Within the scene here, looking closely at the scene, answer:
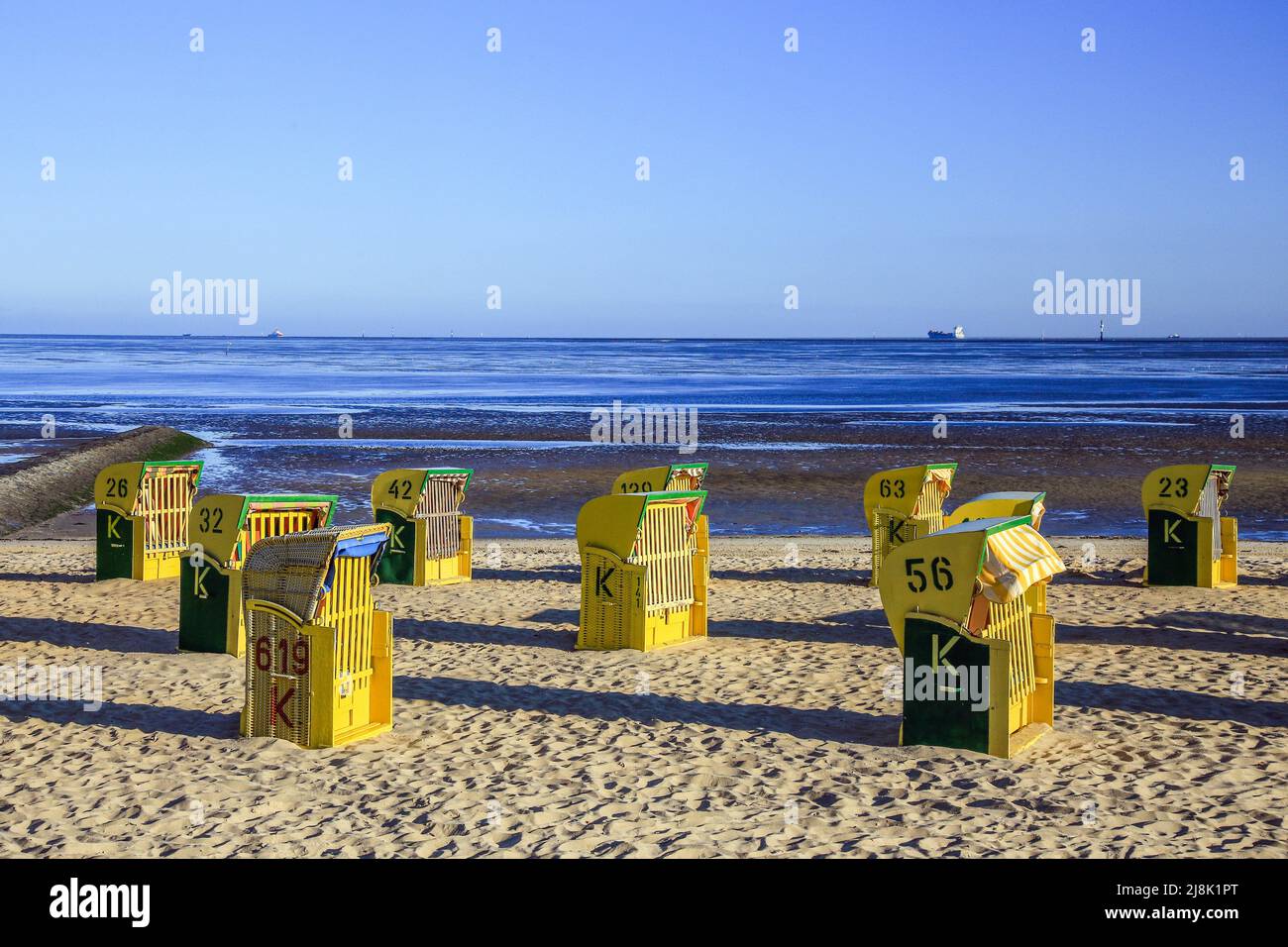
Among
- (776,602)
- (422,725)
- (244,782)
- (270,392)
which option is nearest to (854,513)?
(776,602)

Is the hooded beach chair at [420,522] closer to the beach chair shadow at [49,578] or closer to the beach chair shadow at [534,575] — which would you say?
the beach chair shadow at [534,575]

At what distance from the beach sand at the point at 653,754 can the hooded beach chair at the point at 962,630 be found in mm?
191

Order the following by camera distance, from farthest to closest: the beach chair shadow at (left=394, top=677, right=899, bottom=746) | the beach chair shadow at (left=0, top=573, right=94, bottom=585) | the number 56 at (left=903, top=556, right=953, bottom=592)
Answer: the beach chair shadow at (left=0, top=573, right=94, bottom=585) → the beach chair shadow at (left=394, top=677, right=899, bottom=746) → the number 56 at (left=903, top=556, right=953, bottom=592)

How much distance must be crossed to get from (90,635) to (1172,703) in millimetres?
9648

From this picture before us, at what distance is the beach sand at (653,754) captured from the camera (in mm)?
6613

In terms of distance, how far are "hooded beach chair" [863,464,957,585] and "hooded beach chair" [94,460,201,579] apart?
8.10m

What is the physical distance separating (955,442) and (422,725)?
3222cm

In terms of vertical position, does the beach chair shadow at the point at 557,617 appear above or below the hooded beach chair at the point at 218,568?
below

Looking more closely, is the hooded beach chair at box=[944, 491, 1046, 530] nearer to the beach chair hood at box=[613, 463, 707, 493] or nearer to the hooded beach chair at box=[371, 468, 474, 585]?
the beach chair hood at box=[613, 463, 707, 493]

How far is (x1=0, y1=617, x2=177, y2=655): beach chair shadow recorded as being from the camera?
11.5m

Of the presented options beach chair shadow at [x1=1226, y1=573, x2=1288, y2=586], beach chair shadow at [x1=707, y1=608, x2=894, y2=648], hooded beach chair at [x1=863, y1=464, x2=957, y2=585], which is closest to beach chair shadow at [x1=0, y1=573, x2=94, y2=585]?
beach chair shadow at [x1=1226, y1=573, x2=1288, y2=586]

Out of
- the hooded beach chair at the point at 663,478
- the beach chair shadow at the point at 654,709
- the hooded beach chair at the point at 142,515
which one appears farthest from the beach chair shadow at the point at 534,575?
the beach chair shadow at the point at 654,709

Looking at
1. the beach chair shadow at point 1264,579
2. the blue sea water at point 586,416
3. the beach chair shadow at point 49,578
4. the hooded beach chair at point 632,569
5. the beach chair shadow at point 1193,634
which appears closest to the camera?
the hooded beach chair at point 632,569
